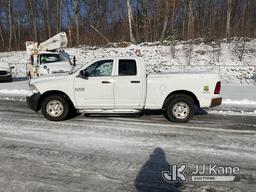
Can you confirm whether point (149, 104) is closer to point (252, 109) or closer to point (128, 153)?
point (128, 153)

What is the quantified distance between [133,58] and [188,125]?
2413 millimetres

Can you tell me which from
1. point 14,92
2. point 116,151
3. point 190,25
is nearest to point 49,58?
point 14,92

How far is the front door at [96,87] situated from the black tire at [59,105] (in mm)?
360

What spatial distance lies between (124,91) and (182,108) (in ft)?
5.56

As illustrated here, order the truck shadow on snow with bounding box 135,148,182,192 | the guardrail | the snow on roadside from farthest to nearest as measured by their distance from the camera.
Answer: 1. the guardrail
2. the snow on roadside
3. the truck shadow on snow with bounding box 135,148,182,192

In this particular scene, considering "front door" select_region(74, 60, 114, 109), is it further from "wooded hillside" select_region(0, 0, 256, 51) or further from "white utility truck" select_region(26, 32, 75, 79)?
"wooded hillside" select_region(0, 0, 256, 51)

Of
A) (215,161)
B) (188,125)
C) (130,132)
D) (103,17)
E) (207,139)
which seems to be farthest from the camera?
(103,17)

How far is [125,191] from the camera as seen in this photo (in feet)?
15.0

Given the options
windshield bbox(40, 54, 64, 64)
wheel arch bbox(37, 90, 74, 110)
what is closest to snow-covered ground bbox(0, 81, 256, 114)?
wheel arch bbox(37, 90, 74, 110)

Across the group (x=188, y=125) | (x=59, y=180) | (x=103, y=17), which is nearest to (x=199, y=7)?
(x=103, y=17)

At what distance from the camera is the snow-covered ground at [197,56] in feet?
73.7

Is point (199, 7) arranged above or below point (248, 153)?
above

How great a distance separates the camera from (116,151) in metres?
6.28

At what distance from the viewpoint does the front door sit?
872 cm
